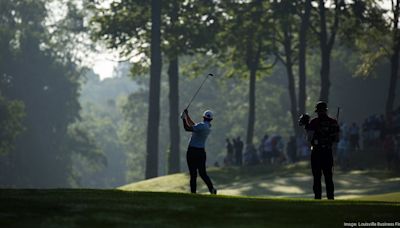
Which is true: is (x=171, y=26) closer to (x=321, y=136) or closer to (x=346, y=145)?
(x=346, y=145)

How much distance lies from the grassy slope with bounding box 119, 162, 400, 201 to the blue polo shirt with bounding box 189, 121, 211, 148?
384 inches

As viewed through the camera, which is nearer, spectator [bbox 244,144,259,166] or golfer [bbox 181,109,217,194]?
golfer [bbox 181,109,217,194]

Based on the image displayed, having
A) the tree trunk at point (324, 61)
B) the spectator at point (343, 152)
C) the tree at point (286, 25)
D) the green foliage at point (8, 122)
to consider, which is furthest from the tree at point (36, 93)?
the spectator at point (343, 152)

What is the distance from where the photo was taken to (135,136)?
126 metres

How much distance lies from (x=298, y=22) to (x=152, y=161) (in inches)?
516

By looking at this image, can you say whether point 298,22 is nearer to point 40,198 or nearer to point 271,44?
point 271,44

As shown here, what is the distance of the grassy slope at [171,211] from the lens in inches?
567

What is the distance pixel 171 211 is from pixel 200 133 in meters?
5.04

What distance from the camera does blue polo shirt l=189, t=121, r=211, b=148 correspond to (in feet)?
67.4

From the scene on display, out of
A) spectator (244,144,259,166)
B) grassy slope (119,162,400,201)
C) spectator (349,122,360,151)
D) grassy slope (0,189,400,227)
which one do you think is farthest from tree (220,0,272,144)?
grassy slope (0,189,400,227)

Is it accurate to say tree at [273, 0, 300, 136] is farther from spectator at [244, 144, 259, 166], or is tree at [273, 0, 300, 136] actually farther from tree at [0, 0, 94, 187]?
tree at [0, 0, 94, 187]

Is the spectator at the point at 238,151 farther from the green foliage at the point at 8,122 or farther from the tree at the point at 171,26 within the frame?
the green foliage at the point at 8,122

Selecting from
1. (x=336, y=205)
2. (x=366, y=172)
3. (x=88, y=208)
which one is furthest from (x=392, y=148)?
(x=88, y=208)

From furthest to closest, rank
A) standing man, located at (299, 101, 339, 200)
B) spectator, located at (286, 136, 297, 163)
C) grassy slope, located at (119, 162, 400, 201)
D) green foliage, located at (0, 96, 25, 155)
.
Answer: green foliage, located at (0, 96, 25, 155) → spectator, located at (286, 136, 297, 163) → grassy slope, located at (119, 162, 400, 201) → standing man, located at (299, 101, 339, 200)
